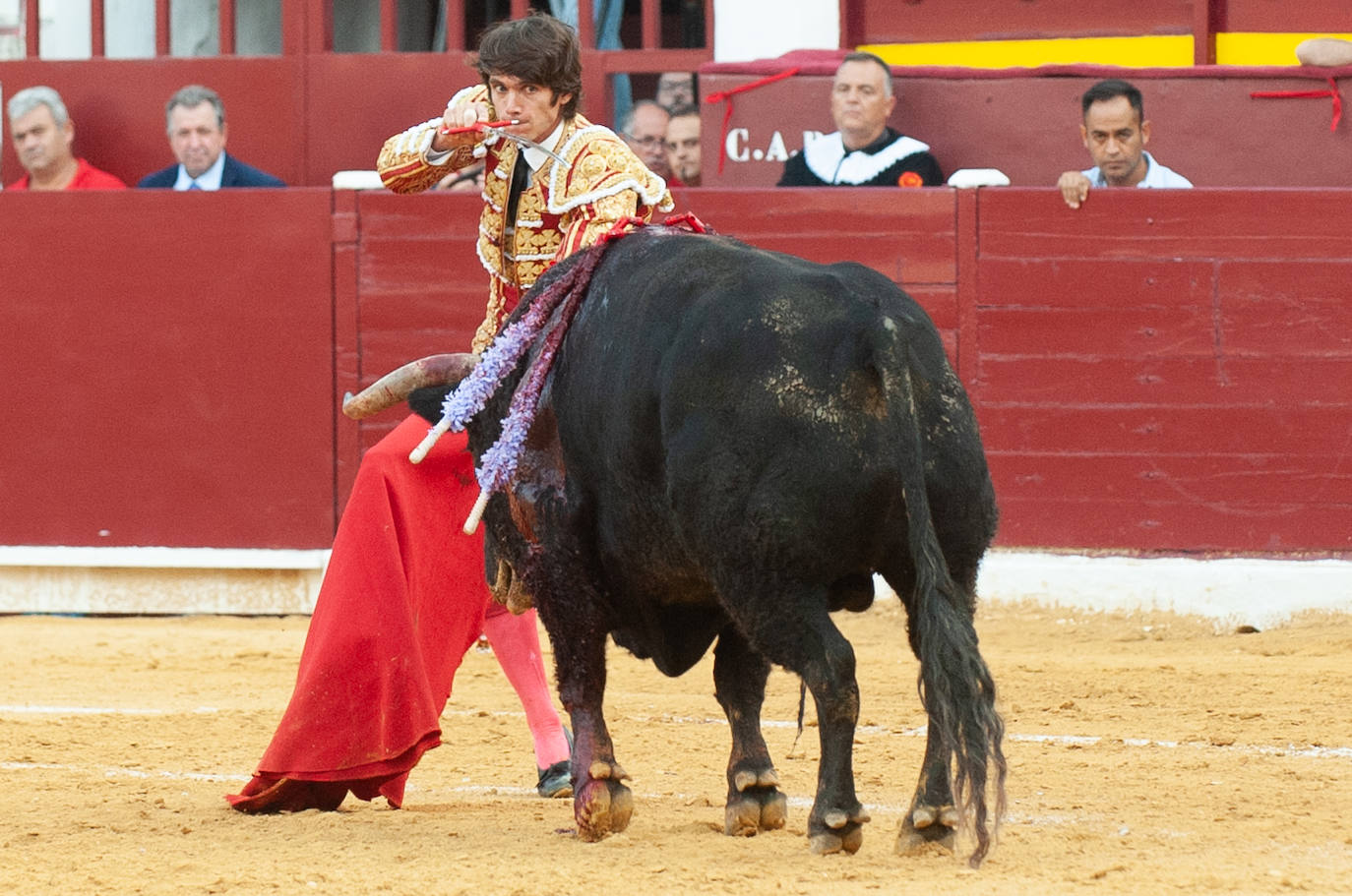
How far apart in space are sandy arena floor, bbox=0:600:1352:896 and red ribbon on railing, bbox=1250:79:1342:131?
1.68 metres

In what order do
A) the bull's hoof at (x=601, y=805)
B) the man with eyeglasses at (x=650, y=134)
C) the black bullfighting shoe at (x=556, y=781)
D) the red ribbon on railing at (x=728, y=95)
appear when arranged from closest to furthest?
1. the bull's hoof at (x=601, y=805)
2. the black bullfighting shoe at (x=556, y=781)
3. the red ribbon on railing at (x=728, y=95)
4. the man with eyeglasses at (x=650, y=134)

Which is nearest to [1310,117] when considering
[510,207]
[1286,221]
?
[1286,221]

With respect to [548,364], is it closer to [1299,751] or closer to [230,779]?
[230,779]

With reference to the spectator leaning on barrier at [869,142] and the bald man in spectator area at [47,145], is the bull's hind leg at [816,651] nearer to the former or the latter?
the spectator leaning on barrier at [869,142]

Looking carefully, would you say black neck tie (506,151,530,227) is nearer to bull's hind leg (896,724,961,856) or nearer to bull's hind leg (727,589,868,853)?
bull's hind leg (727,589,868,853)

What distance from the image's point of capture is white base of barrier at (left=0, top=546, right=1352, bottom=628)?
6508 mm

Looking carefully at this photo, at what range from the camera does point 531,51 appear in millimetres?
3803

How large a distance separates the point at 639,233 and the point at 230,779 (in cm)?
155

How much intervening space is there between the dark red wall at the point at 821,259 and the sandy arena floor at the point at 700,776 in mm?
475

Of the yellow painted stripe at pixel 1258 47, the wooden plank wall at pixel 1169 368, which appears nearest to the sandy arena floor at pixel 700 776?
the wooden plank wall at pixel 1169 368

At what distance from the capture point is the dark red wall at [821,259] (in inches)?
255

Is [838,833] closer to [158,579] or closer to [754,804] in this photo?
[754,804]

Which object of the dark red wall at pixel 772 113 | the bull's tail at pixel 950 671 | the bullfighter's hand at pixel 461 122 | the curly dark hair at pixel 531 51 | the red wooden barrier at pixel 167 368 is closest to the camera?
the bull's tail at pixel 950 671

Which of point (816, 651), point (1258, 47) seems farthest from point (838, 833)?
point (1258, 47)
